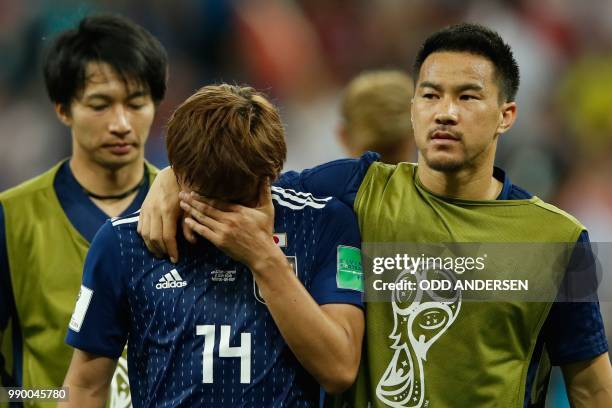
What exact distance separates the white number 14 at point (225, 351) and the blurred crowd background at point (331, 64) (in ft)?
12.3

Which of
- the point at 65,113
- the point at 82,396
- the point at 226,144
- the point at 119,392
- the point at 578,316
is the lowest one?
the point at 82,396

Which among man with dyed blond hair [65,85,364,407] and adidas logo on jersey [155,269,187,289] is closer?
man with dyed blond hair [65,85,364,407]

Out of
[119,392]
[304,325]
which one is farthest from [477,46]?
[119,392]

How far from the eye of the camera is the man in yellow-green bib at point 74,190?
131 inches

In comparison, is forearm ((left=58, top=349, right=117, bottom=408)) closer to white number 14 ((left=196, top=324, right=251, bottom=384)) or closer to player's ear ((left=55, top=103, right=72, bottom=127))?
white number 14 ((left=196, top=324, right=251, bottom=384))

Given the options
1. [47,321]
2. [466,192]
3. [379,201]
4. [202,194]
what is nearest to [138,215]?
[202,194]

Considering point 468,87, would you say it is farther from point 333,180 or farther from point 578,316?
point 578,316

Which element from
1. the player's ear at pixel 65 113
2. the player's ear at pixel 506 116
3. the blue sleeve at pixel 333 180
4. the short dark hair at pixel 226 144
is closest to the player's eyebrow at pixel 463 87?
the player's ear at pixel 506 116

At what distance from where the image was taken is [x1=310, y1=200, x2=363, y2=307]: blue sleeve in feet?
7.47

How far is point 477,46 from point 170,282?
→ 1.04 meters

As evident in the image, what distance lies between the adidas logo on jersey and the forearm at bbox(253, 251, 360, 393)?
0.68 feet

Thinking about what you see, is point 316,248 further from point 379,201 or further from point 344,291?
point 379,201

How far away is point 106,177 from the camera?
3.65 meters

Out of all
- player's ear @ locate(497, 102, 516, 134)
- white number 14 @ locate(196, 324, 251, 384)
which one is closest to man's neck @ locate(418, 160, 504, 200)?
player's ear @ locate(497, 102, 516, 134)
